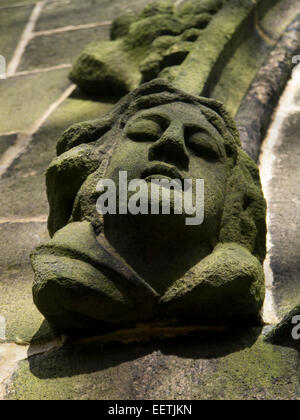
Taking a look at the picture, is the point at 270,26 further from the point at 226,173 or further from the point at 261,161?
the point at 226,173

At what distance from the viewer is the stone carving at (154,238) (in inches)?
52.1

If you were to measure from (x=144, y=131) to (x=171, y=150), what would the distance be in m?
0.13

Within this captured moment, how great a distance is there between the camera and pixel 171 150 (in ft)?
4.99

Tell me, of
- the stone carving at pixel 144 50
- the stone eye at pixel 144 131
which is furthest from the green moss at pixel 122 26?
the stone eye at pixel 144 131

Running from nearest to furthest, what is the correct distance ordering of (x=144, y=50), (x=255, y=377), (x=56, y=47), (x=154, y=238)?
(x=255, y=377), (x=154, y=238), (x=144, y=50), (x=56, y=47)

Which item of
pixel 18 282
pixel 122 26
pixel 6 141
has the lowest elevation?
pixel 18 282

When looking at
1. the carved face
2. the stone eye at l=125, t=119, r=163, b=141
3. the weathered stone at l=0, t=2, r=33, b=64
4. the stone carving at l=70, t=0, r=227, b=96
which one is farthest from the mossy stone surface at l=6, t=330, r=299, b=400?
the weathered stone at l=0, t=2, r=33, b=64

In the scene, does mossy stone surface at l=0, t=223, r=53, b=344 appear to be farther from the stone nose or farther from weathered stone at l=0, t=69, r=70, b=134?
weathered stone at l=0, t=69, r=70, b=134

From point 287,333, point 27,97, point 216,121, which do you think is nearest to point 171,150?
point 216,121

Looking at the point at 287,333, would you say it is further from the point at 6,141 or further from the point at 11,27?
the point at 11,27

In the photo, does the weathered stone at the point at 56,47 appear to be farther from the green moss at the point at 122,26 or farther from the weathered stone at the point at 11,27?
the green moss at the point at 122,26

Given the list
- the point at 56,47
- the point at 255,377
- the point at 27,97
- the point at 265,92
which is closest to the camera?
the point at 255,377

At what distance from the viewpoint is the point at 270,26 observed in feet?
9.77

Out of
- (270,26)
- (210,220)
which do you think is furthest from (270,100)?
(210,220)
